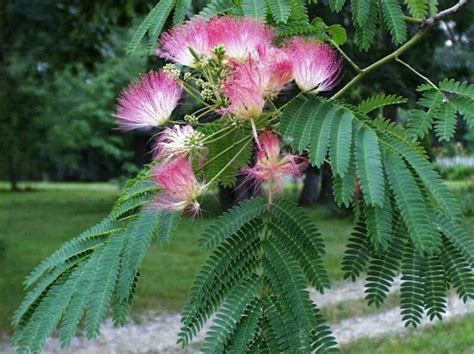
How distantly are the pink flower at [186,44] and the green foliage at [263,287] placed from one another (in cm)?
25

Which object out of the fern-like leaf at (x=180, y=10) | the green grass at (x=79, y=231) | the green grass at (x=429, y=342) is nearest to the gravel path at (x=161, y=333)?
the green grass at (x=429, y=342)

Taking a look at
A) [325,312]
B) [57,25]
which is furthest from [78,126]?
[325,312]

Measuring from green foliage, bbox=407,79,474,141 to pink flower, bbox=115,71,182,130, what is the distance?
445 millimetres

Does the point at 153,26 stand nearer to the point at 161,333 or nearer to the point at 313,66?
the point at 313,66

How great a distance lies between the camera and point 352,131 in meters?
1.17

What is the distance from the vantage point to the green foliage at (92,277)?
3.97 ft

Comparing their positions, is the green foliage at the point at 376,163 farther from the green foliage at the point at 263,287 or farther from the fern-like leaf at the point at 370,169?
the green foliage at the point at 263,287

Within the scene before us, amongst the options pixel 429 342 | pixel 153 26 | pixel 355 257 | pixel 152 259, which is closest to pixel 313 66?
pixel 355 257

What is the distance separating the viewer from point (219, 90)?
1.12 m

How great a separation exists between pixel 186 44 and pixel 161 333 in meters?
4.55

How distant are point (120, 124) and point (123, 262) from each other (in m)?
0.22

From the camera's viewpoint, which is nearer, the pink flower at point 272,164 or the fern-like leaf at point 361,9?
the pink flower at point 272,164

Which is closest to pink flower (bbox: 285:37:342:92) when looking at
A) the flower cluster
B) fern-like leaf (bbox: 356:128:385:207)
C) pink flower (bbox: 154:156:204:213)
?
the flower cluster

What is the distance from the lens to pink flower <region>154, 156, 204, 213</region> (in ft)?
3.50
